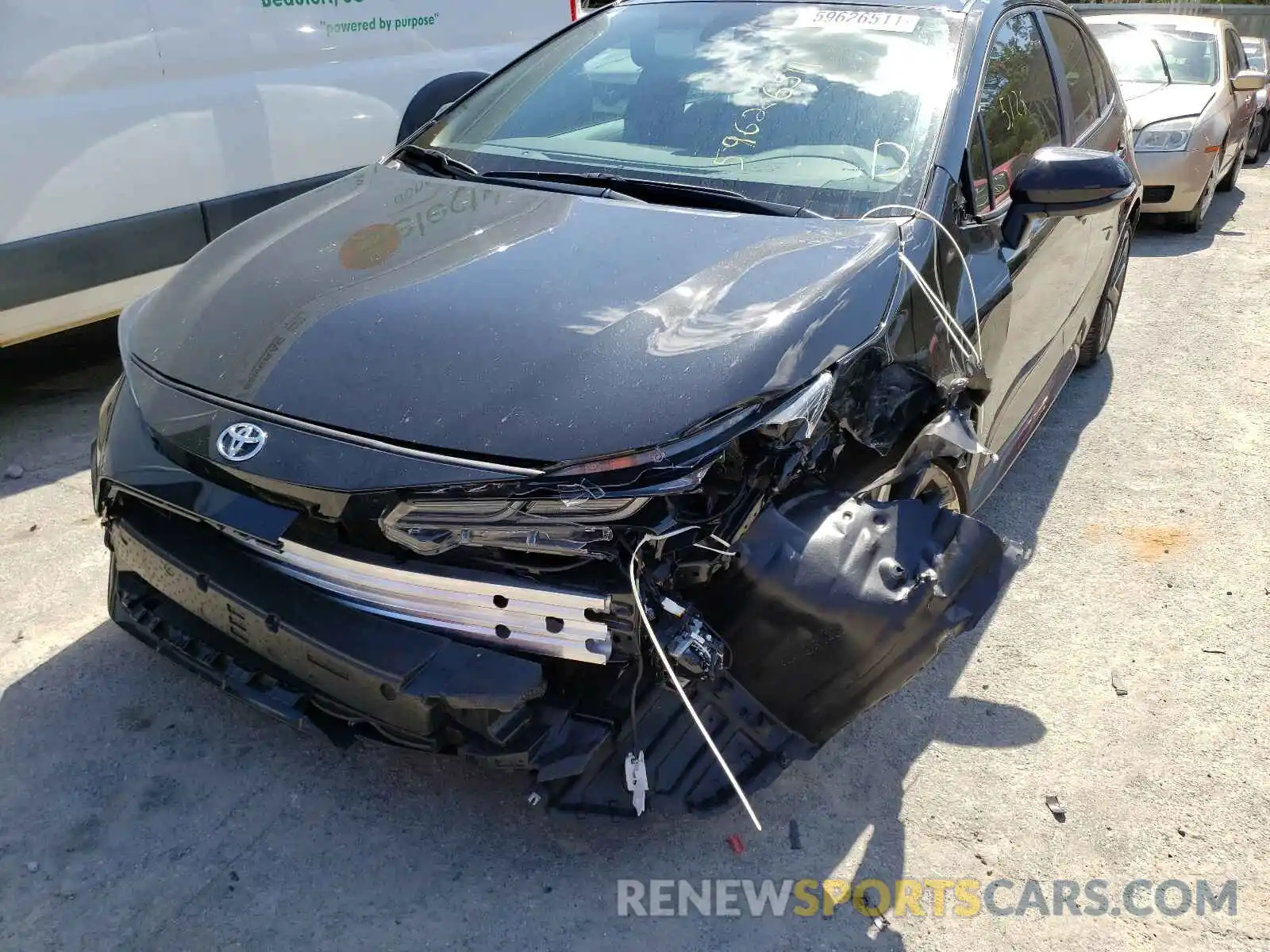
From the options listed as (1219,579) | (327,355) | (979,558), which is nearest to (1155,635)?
(1219,579)

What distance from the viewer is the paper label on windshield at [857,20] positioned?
10.4 ft

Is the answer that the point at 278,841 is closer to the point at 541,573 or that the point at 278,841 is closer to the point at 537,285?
the point at 541,573

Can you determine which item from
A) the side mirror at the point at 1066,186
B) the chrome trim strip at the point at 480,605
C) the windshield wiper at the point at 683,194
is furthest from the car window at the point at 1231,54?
the chrome trim strip at the point at 480,605

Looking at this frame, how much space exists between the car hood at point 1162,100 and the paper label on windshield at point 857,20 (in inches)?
210

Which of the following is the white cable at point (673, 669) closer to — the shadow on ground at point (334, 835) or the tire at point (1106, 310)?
the shadow on ground at point (334, 835)

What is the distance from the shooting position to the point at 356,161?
5312mm

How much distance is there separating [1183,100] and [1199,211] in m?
0.85

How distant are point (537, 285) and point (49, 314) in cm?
273

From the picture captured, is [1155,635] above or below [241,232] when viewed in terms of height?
below

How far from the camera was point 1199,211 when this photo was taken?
787 centimetres

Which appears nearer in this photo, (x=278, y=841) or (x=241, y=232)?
(x=278, y=841)

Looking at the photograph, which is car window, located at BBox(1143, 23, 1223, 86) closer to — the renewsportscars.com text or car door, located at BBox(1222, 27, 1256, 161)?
car door, located at BBox(1222, 27, 1256, 161)

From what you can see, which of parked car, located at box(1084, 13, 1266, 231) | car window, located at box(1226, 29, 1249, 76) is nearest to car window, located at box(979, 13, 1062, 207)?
parked car, located at box(1084, 13, 1266, 231)

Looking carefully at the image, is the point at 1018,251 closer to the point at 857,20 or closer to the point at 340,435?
the point at 857,20
